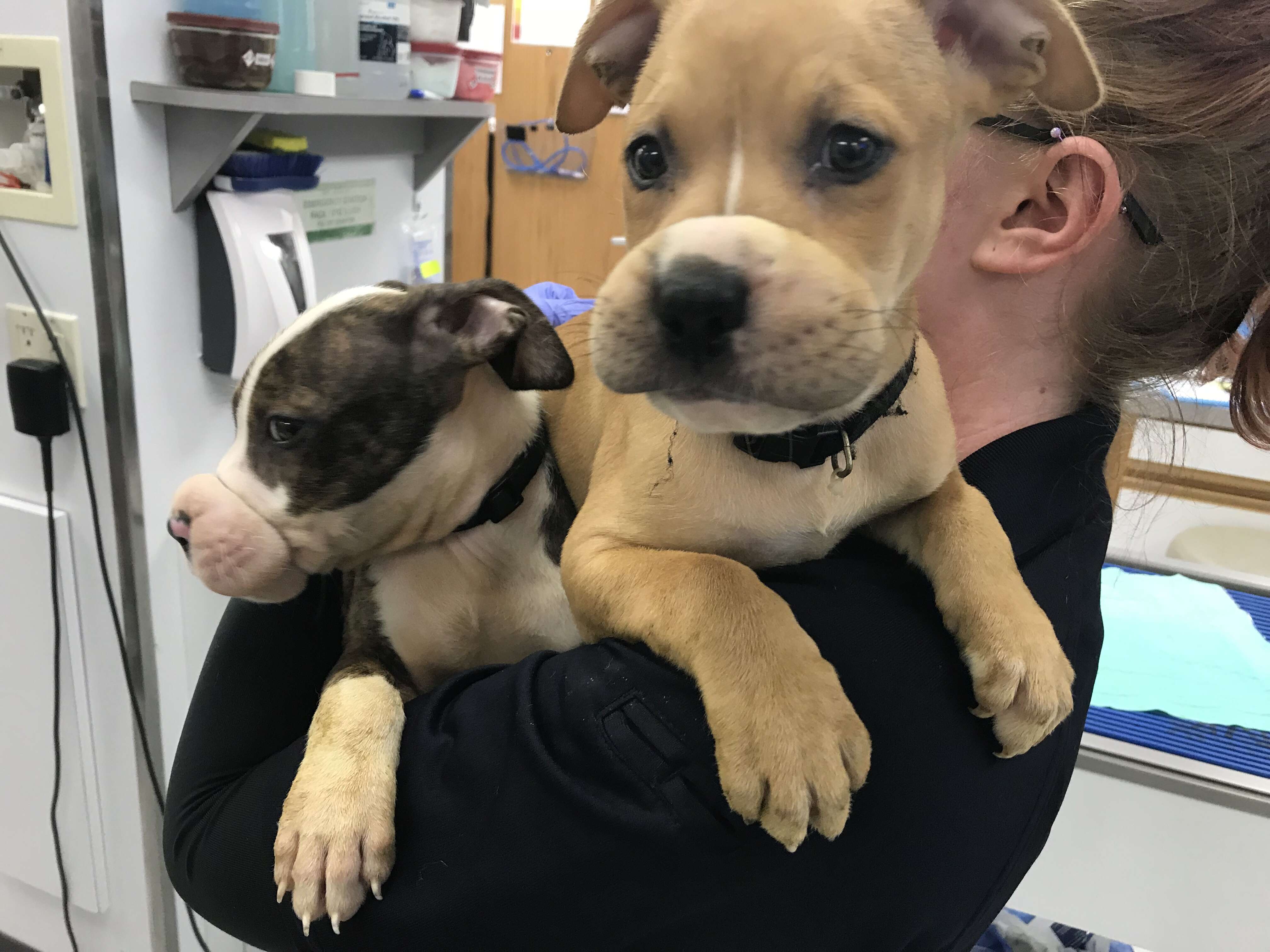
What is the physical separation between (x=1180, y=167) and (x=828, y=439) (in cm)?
67

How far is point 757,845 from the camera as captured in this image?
916mm

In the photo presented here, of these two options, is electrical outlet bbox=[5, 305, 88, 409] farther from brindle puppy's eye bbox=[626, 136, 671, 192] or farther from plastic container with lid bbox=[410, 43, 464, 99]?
brindle puppy's eye bbox=[626, 136, 671, 192]

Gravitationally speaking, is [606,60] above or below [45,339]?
above

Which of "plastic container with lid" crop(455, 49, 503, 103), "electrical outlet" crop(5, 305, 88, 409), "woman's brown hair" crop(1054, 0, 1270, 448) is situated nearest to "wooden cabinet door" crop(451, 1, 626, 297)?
"plastic container with lid" crop(455, 49, 503, 103)

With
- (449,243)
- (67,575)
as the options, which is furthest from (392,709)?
(449,243)

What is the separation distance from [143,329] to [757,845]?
178cm

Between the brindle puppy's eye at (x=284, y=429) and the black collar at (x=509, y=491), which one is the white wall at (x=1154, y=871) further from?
the brindle puppy's eye at (x=284, y=429)

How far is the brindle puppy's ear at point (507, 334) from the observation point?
Answer: 1.36 m

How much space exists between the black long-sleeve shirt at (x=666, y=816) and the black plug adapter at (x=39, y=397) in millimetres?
1245

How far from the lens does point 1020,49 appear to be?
0.99 m

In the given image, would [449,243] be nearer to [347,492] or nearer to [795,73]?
[347,492]

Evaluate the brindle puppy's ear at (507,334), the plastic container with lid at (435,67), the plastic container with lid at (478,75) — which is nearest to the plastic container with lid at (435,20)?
the plastic container with lid at (435,67)

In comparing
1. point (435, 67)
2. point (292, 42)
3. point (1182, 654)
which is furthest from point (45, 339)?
point (1182, 654)

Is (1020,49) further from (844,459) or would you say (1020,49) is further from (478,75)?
(478,75)
